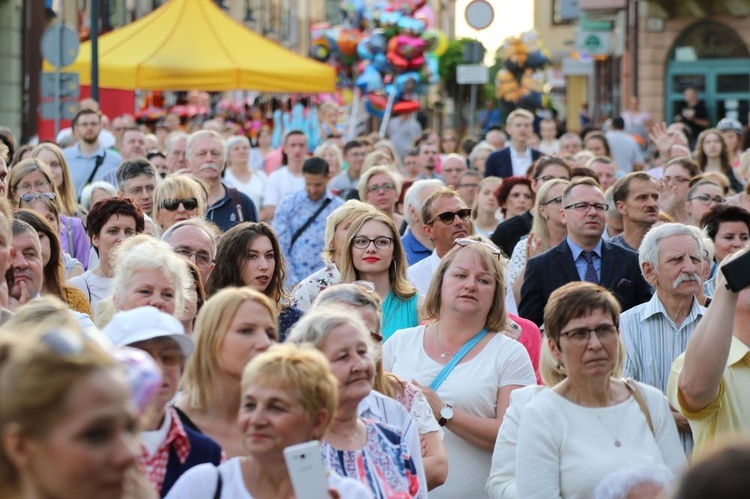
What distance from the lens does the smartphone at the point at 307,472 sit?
416 cm

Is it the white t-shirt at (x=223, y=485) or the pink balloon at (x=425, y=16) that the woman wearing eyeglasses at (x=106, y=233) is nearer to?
the white t-shirt at (x=223, y=485)

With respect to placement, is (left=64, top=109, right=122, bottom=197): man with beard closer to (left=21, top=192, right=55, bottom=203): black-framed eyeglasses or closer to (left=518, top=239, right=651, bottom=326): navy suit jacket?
(left=21, top=192, right=55, bottom=203): black-framed eyeglasses

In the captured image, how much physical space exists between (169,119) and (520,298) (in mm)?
16671

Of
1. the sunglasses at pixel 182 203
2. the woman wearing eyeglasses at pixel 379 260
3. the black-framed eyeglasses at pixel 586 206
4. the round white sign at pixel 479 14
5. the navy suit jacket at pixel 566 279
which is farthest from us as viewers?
the round white sign at pixel 479 14

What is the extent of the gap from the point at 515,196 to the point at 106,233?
4.58m

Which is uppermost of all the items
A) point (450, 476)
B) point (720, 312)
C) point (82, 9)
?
point (82, 9)

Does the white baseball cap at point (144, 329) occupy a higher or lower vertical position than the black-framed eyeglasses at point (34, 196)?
lower

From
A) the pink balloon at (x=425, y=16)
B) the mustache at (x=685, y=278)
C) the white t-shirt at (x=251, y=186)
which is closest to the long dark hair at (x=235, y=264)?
the mustache at (x=685, y=278)

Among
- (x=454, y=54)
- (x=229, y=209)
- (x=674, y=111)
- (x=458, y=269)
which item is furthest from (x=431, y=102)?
(x=458, y=269)

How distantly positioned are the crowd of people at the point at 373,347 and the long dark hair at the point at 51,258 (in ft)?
0.05

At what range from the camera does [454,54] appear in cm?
6681

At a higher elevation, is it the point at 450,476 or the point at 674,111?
the point at 674,111

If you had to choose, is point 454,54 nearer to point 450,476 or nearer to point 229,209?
point 229,209

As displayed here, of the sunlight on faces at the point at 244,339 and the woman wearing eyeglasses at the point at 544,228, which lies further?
the woman wearing eyeglasses at the point at 544,228
